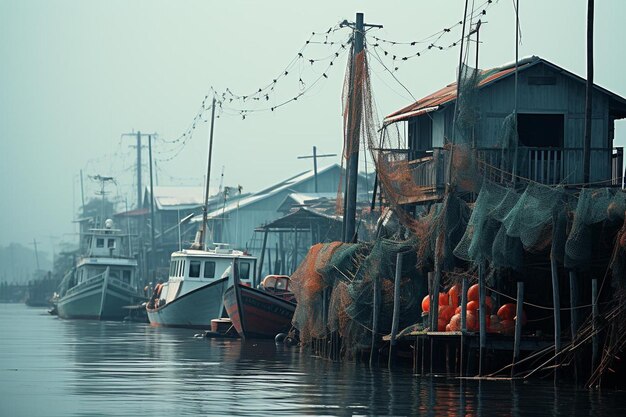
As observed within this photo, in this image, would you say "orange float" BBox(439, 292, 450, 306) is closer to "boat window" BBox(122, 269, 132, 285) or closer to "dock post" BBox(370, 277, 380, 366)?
"dock post" BBox(370, 277, 380, 366)

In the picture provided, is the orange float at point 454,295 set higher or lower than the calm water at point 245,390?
higher

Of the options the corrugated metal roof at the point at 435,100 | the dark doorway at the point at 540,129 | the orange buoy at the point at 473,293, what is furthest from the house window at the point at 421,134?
the orange buoy at the point at 473,293

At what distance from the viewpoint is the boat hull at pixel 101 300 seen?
70500 millimetres

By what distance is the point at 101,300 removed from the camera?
2773 inches

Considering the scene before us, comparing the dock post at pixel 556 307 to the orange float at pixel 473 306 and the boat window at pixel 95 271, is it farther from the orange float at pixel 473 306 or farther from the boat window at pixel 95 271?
the boat window at pixel 95 271

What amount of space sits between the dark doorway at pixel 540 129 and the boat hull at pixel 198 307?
2340 centimetres

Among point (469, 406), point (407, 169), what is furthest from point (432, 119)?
point (469, 406)

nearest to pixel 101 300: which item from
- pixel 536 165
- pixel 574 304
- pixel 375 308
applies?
pixel 375 308

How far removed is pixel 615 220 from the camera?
77.4 ft

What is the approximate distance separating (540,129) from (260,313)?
1441 cm

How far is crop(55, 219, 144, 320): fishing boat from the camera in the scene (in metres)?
70.6

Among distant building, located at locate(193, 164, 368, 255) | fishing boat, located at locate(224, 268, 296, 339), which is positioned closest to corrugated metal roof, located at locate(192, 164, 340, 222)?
distant building, located at locate(193, 164, 368, 255)

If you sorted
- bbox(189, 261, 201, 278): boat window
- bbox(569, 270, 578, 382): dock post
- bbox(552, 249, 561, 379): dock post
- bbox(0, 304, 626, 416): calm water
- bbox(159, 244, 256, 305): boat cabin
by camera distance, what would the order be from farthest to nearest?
bbox(189, 261, 201, 278): boat window, bbox(159, 244, 256, 305): boat cabin, bbox(569, 270, 578, 382): dock post, bbox(552, 249, 561, 379): dock post, bbox(0, 304, 626, 416): calm water

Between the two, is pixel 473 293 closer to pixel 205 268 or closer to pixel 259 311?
pixel 259 311
